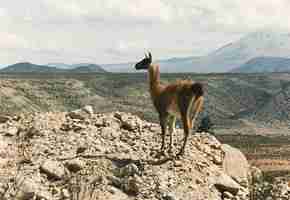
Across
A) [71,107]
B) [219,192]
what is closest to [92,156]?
[219,192]

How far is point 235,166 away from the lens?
15734 mm

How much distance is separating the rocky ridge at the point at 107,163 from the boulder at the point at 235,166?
26mm

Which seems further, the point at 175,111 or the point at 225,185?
the point at 175,111

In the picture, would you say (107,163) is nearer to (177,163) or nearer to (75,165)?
(75,165)

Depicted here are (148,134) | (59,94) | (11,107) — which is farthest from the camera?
(59,94)

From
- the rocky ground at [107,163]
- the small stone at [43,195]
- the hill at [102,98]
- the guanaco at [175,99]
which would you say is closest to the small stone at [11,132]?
the rocky ground at [107,163]

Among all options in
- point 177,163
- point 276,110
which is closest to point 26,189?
point 177,163

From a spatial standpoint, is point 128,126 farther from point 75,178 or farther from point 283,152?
point 283,152

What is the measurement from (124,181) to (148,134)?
9.67ft

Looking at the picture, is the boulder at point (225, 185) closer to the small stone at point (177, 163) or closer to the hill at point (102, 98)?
the small stone at point (177, 163)

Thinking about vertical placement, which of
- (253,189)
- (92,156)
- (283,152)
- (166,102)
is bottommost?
(283,152)

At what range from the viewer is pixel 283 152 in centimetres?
10319

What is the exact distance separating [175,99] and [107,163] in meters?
2.26

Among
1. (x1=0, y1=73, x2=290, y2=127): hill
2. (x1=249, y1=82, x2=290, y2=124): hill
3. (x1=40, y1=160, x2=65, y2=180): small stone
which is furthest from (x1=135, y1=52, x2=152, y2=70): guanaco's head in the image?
(x1=249, y1=82, x2=290, y2=124): hill
